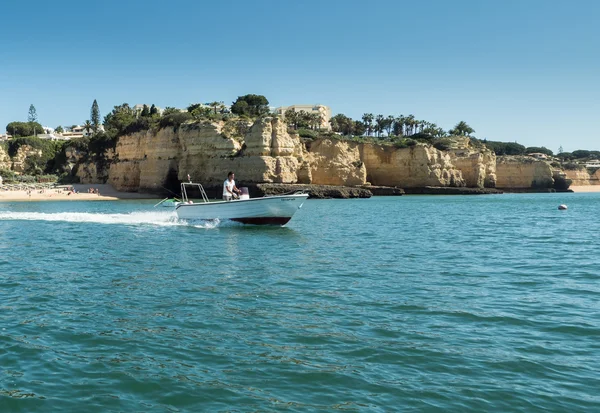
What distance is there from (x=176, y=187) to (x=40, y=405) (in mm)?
63749

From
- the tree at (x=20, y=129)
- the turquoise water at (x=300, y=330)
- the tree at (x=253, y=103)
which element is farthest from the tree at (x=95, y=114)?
the turquoise water at (x=300, y=330)

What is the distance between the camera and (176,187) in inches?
2689

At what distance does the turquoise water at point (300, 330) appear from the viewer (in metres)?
6.22

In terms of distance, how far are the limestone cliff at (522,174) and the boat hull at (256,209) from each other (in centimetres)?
7257

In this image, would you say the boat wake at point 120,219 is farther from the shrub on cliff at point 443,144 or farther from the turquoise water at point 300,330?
the shrub on cliff at point 443,144

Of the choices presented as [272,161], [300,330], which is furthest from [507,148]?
[300,330]

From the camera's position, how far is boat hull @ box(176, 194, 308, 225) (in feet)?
83.3

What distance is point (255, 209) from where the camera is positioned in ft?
84.0

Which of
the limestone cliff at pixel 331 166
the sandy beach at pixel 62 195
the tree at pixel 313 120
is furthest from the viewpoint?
the tree at pixel 313 120

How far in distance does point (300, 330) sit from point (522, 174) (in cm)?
9000

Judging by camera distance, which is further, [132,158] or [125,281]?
[132,158]

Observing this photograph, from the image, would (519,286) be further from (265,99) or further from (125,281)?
(265,99)

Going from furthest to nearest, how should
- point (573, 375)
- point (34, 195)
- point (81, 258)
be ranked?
point (34, 195), point (81, 258), point (573, 375)

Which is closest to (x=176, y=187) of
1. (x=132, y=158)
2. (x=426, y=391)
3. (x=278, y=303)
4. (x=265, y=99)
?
(x=132, y=158)
